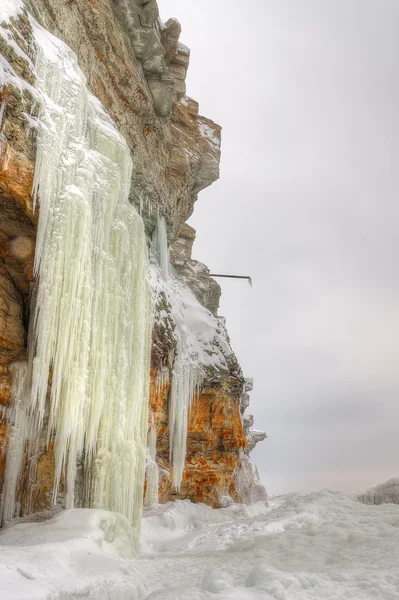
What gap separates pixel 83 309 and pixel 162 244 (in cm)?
990

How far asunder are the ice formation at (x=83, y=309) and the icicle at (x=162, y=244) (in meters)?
7.21

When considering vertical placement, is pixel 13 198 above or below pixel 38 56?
below

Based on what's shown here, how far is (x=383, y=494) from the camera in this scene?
16562 millimetres

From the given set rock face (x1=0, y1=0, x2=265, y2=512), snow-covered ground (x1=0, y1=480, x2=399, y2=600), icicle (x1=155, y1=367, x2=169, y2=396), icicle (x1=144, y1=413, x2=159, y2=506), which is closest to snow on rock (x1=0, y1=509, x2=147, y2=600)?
snow-covered ground (x1=0, y1=480, x2=399, y2=600)

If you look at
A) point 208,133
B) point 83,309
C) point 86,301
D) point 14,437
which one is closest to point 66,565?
point 14,437

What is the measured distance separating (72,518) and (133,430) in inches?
111

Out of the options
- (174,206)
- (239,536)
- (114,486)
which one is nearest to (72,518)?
(114,486)

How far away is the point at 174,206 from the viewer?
19.2 meters

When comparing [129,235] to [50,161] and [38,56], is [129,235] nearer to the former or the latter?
[50,161]

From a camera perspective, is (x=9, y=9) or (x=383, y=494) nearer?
(x=9, y=9)

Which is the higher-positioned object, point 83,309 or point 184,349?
point 184,349

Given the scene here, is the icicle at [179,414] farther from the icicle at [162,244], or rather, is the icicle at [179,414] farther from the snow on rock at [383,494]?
the snow on rock at [383,494]

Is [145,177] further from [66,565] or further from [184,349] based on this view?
[66,565]

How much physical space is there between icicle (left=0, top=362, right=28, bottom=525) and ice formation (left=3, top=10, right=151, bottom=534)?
3cm
